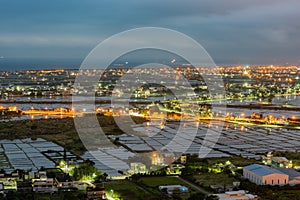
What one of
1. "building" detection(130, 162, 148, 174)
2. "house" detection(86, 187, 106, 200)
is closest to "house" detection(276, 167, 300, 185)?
"building" detection(130, 162, 148, 174)

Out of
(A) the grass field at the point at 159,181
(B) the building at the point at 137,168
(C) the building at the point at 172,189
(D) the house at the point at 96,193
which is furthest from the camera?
(B) the building at the point at 137,168

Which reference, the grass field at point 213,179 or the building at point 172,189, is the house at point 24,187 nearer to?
the building at point 172,189

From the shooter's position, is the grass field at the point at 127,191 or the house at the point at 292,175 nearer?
the grass field at the point at 127,191

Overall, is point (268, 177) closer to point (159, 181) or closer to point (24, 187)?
point (159, 181)

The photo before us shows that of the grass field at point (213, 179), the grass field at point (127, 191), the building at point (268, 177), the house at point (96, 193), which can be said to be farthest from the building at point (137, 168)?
the building at point (268, 177)

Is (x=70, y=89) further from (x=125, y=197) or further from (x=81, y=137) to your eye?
(x=125, y=197)

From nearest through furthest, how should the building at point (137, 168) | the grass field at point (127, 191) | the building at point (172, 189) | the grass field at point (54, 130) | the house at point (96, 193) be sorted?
the house at point (96, 193) → the grass field at point (127, 191) → the building at point (172, 189) → the building at point (137, 168) → the grass field at point (54, 130)

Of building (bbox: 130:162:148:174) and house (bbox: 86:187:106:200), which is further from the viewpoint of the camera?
building (bbox: 130:162:148:174)

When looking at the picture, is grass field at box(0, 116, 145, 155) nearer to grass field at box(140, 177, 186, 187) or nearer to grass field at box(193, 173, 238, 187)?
grass field at box(140, 177, 186, 187)

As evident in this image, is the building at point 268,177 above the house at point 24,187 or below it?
above

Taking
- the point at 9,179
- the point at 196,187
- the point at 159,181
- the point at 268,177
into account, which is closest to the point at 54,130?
the point at 9,179

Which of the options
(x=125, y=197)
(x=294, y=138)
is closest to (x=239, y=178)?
(x=125, y=197)
